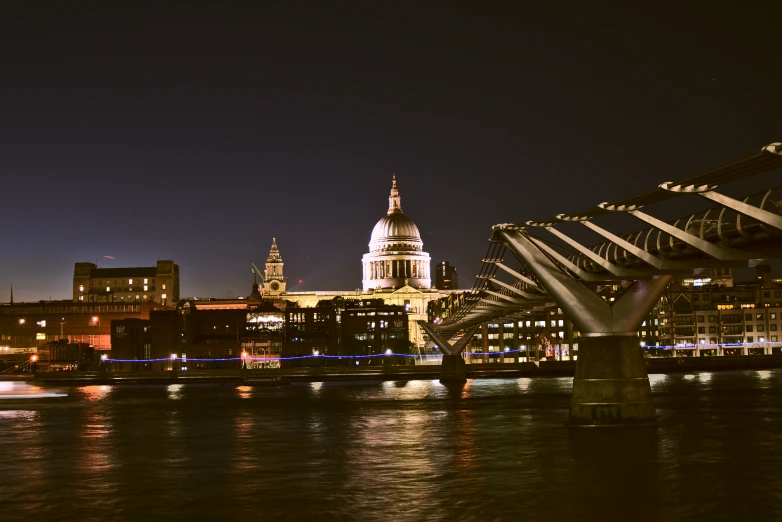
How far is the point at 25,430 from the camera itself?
5853 centimetres

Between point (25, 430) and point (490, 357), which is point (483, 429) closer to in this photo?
point (25, 430)

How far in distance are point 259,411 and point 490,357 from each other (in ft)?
376

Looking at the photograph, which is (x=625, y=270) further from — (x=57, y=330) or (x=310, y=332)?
(x=57, y=330)

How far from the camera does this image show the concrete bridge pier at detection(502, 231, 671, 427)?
41000 millimetres

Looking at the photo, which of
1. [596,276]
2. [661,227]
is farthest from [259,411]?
[661,227]

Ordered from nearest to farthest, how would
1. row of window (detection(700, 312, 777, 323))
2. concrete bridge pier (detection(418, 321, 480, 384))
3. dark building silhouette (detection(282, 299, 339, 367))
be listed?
concrete bridge pier (detection(418, 321, 480, 384))
dark building silhouette (detection(282, 299, 339, 367))
row of window (detection(700, 312, 777, 323))

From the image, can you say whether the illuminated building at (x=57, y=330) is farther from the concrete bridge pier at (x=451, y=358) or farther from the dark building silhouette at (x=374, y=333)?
the concrete bridge pier at (x=451, y=358)

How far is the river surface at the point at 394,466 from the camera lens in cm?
2842

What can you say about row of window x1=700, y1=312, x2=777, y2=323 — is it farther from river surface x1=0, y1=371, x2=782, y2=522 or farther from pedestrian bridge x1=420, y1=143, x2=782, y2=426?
pedestrian bridge x1=420, y1=143, x2=782, y2=426

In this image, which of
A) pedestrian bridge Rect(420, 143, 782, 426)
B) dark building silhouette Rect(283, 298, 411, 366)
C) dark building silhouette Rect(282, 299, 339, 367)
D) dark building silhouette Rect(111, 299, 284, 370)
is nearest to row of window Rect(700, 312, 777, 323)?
dark building silhouette Rect(283, 298, 411, 366)

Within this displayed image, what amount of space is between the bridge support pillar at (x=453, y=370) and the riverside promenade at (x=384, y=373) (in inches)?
736

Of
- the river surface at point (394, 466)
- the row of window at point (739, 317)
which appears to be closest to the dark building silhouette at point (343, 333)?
the row of window at point (739, 317)

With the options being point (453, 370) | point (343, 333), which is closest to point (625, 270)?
point (453, 370)

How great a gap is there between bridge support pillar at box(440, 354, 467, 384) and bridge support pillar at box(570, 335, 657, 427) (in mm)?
69125
